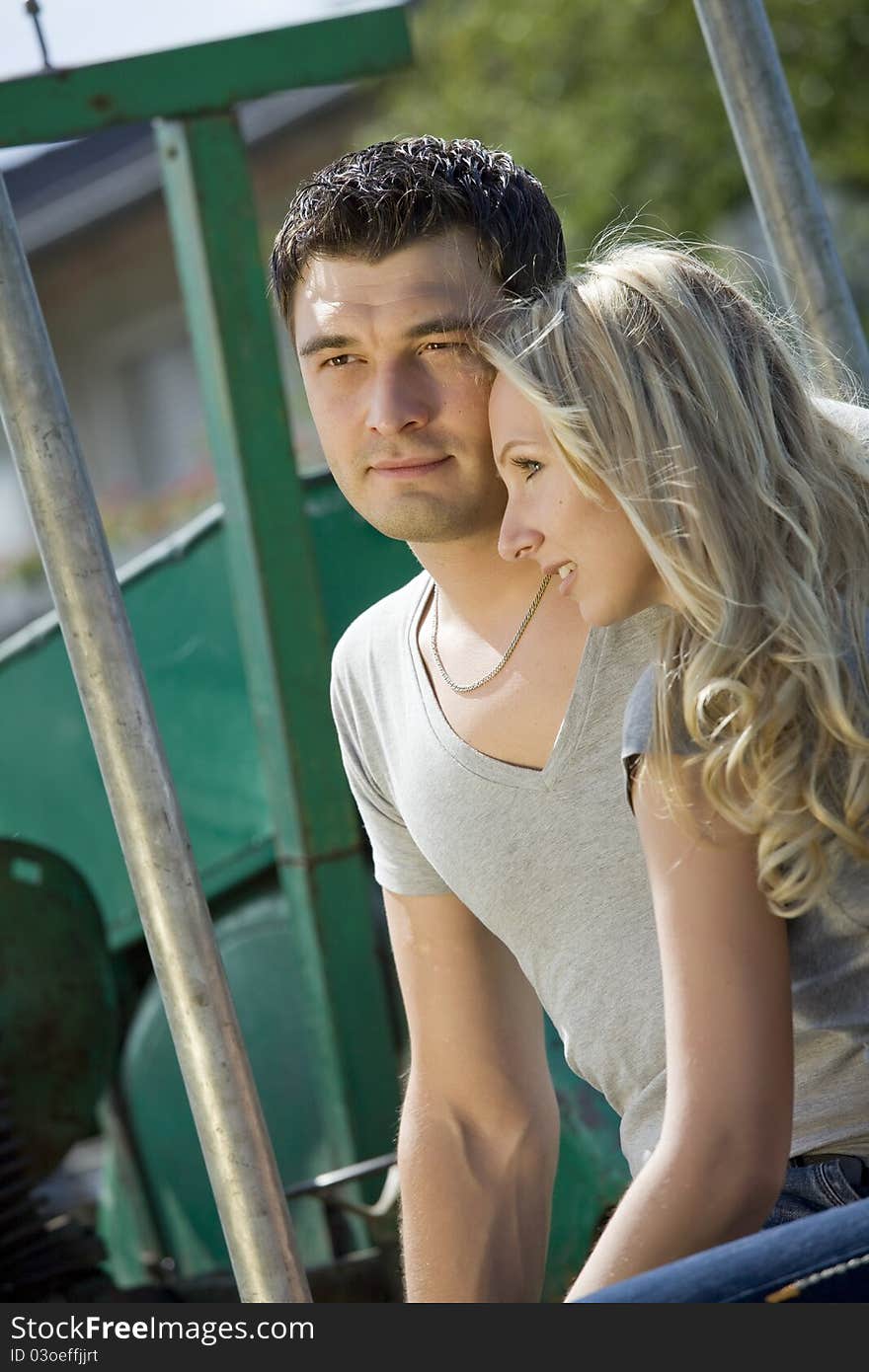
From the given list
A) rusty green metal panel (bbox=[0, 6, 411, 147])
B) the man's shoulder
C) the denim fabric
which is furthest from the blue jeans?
rusty green metal panel (bbox=[0, 6, 411, 147])

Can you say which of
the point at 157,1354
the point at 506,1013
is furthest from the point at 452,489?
the point at 157,1354

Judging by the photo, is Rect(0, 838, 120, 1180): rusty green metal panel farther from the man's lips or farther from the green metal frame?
the man's lips

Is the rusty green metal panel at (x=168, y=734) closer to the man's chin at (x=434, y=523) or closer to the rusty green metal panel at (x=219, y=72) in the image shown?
the rusty green metal panel at (x=219, y=72)

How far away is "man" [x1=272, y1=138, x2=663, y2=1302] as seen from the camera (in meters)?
1.83

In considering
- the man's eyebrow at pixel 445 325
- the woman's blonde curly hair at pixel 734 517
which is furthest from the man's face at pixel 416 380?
the woman's blonde curly hair at pixel 734 517

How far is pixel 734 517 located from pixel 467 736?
0.44 metres

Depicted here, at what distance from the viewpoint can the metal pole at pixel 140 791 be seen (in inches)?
58.8

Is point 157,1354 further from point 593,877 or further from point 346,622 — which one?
point 346,622

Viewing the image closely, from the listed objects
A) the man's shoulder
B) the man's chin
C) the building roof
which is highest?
the building roof

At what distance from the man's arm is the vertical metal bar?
94cm

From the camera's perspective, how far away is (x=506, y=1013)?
210 centimetres

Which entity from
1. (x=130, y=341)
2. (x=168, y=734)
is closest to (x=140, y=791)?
(x=168, y=734)

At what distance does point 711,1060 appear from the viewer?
147 centimetres

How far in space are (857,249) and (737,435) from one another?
10365 millimetres
